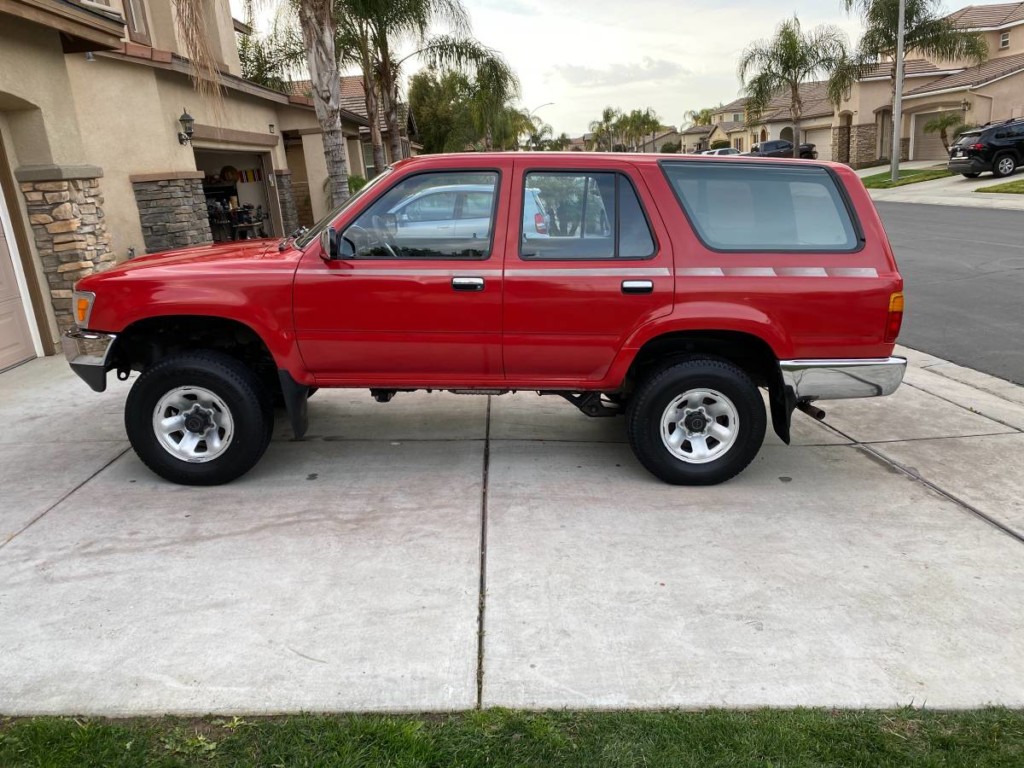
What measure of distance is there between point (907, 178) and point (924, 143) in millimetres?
14164

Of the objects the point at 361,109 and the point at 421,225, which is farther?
the point at 361,109

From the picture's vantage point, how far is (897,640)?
3.41 metres

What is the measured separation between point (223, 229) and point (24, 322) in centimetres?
801

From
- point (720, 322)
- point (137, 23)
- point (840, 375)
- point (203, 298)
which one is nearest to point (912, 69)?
point (137, 23)

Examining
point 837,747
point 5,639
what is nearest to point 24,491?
point 5,639

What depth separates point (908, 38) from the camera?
1366 inches

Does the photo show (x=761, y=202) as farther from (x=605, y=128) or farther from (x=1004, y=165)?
(x=605, y=128)

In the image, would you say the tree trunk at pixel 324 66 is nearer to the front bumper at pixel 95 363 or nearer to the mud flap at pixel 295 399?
the front bumper at pixel 95 363

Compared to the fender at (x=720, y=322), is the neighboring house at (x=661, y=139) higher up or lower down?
higher up

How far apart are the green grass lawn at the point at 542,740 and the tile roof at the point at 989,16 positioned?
167ft

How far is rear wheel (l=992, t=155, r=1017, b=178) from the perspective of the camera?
26344 mm

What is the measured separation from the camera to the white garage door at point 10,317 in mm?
8023

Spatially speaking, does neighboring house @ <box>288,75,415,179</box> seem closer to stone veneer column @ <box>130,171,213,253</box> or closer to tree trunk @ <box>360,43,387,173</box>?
tree trunk @ <box>360,43,387,173</box>

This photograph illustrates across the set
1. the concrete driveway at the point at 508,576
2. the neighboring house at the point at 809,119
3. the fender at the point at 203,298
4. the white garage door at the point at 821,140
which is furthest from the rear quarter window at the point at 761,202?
the white garage door at the point at 821,140
